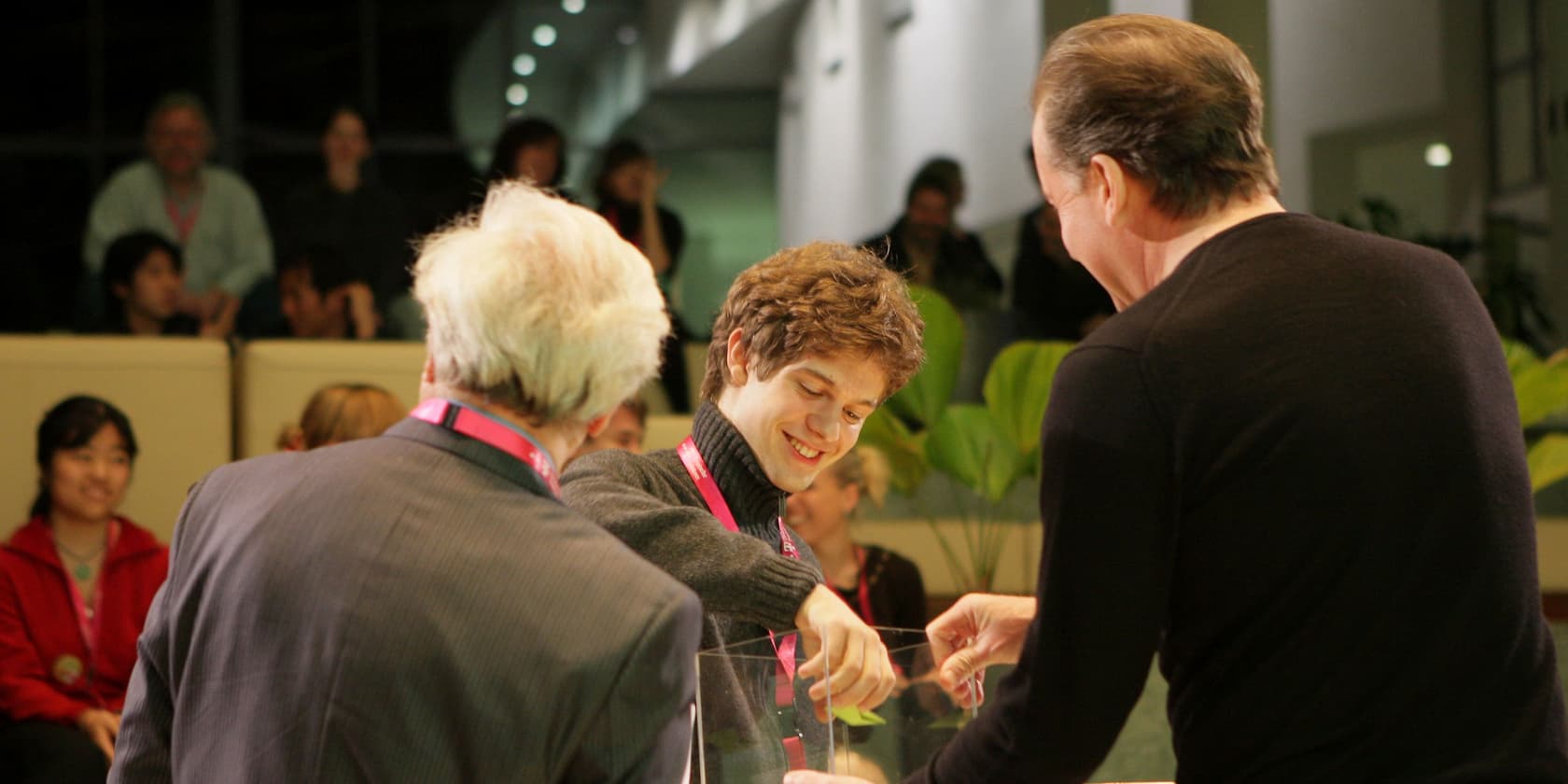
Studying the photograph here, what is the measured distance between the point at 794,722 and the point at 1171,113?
62cm

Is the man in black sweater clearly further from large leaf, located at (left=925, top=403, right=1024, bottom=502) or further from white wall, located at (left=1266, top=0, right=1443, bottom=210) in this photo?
white wall, located at (left=1266, top=0, right=1443, bottom=210)

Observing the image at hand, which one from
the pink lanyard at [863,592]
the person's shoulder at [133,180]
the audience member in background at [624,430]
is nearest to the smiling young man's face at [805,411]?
the pink lanyard at [863,592]

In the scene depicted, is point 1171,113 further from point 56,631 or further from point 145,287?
point 145,287

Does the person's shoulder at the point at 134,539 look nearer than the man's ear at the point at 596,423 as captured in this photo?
No

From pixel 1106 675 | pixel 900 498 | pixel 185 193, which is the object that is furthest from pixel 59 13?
pixel 1106 675

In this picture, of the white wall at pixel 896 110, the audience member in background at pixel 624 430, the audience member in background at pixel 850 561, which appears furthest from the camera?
the white wall at pixel 896 110

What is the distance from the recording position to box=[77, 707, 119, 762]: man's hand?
327cm

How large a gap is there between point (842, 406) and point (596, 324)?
1.68ft

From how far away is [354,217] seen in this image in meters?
4.93

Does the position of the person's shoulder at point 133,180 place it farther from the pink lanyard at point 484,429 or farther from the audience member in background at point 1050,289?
the pink lanyard at point 484,429

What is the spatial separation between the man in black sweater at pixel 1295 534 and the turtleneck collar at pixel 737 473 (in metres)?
0.51

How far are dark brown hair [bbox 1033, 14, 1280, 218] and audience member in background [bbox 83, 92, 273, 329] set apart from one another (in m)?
4.08

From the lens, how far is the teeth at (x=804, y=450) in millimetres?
1626

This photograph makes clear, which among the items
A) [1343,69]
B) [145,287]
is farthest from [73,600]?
[1343,69]
